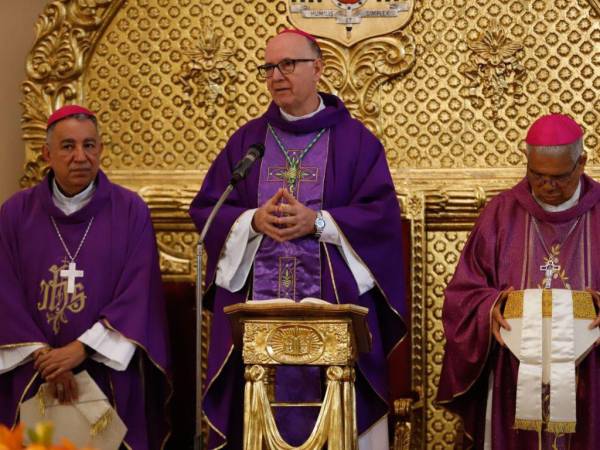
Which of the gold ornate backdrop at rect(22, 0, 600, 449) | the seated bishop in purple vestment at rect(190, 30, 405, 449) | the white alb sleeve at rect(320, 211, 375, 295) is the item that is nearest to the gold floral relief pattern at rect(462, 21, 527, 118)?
the gold ornate backdrop at rect(22, 0, 600, 449)

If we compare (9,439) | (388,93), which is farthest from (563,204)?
(9,439)

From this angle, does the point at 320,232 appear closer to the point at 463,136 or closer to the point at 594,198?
the point at 594,198

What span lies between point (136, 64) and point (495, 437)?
3014mm

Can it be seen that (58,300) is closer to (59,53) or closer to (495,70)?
(59,53)

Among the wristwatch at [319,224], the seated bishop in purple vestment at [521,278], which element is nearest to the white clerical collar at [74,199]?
the wristwatch at [319,224]

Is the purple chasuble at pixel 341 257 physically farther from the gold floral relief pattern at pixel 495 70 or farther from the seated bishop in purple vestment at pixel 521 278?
the gold floral relief pattern at pixel 495 70

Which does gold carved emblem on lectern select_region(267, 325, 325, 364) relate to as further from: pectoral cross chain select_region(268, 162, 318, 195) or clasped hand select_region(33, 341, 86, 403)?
clasped hand select_region(33, 341, 86, 403)

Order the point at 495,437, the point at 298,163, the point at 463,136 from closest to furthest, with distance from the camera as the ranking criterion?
A: 1. the point at 495,437
2. the point at 298,163
3. the point at 463,136

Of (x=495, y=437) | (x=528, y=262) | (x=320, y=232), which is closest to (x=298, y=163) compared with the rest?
(x=320, y=232)

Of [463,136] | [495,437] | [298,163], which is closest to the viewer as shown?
[495,437]

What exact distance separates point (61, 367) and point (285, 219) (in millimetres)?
1219

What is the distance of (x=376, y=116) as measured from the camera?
21.2 ft

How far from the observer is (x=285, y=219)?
4.96 meters

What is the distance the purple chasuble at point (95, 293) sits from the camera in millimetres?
5410
